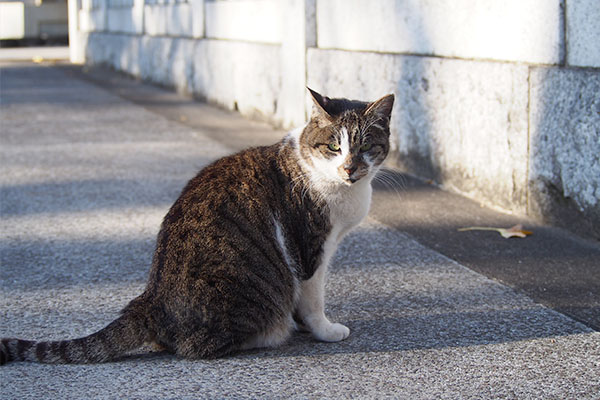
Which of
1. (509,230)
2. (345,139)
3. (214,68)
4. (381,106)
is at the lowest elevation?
(509,230)

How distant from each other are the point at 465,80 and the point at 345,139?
2.59m

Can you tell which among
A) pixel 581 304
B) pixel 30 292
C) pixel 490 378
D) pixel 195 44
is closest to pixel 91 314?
pixel 30 292

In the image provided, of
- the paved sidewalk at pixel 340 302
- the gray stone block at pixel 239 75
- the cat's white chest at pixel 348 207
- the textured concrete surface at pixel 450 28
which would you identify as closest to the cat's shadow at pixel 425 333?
the paved sidewalk at pixel 340 302

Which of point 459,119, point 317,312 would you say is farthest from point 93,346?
point 459,119

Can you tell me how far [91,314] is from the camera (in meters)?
3.64

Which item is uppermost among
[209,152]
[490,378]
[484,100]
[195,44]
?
[195,44]

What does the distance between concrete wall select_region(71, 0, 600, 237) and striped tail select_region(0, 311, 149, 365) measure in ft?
8.91

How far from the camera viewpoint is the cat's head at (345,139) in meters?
3.33

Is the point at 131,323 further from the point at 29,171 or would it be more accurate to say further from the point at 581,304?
the point at 29,171

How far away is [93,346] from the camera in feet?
10.0

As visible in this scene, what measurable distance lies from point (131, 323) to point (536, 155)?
2.91m

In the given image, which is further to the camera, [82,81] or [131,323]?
[82,81]

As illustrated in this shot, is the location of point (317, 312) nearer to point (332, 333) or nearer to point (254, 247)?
point (332, 333)

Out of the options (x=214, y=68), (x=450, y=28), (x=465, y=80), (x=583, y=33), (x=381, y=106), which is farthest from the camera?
(x=214, y=68)
